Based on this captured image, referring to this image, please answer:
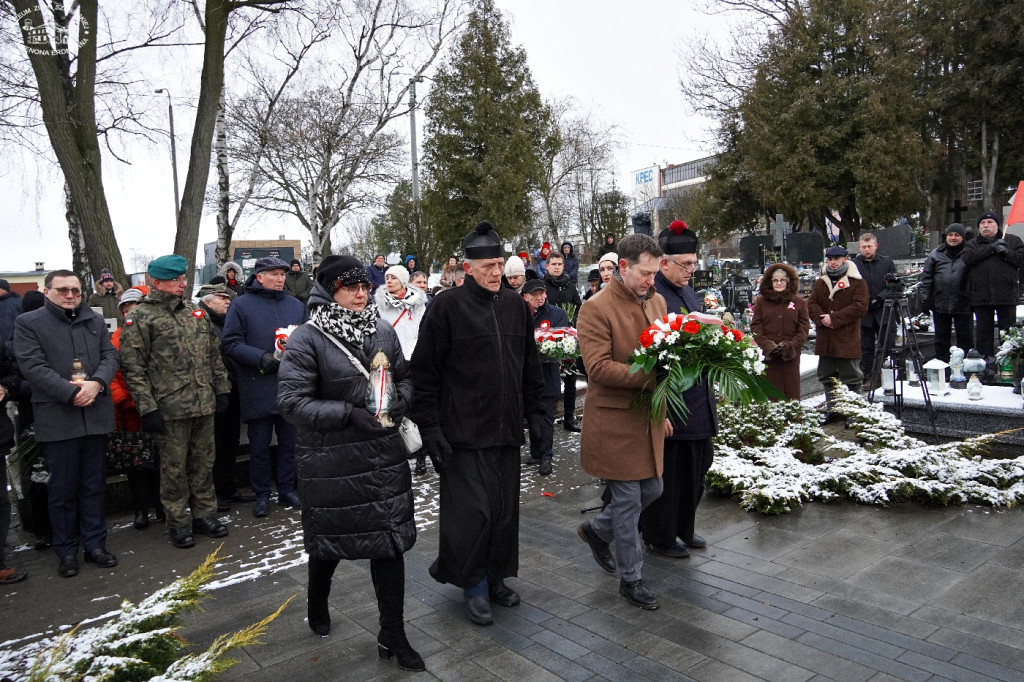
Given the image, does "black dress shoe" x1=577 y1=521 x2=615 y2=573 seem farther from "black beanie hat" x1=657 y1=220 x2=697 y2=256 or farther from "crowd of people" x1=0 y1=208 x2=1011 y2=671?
"black beanie hat" x1=657 y1=220 x2=697 y2=256

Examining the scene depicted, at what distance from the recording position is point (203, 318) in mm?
6352

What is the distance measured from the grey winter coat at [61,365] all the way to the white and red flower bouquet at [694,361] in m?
3.99

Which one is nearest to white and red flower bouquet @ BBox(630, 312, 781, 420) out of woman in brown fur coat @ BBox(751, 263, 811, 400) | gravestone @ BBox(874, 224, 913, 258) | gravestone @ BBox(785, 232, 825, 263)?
woman in brown fur coat @ BBox(751, 263, 811, 400)

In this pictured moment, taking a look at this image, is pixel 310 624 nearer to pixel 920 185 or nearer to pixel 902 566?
pixel 902 566

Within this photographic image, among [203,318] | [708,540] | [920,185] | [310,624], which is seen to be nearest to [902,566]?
[708,540]

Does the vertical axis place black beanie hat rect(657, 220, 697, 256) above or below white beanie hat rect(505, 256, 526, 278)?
above

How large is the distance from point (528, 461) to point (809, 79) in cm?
2349

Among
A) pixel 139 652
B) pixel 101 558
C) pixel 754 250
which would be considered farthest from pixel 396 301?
pixel 754 250

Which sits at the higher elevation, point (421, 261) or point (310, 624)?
point (421, 261)

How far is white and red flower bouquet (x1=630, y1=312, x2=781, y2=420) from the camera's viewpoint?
4.26 m

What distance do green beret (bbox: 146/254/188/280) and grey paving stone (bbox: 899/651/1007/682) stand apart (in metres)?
5.51

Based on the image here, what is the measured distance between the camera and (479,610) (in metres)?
4.32

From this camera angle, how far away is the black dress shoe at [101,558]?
5613 millimetres

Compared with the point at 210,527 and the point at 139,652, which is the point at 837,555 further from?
the point at 210,527
